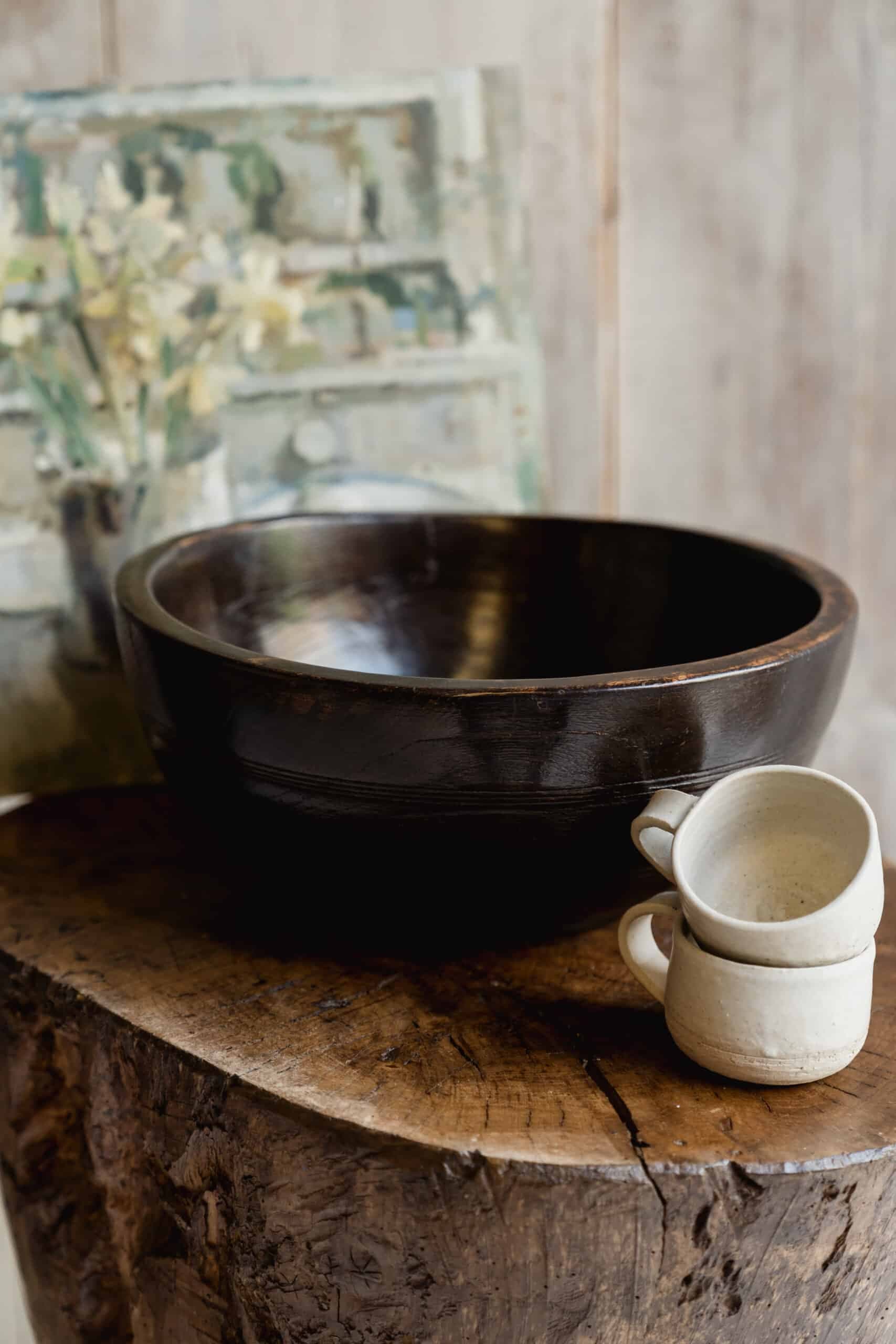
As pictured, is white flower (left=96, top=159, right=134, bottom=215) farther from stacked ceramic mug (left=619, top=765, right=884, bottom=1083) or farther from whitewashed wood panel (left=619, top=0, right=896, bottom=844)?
stacked ceramic mug (left=619, top=765, right=884, bottom=1083)

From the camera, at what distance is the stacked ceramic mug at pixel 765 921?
56 cm

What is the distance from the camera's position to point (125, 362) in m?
1.06

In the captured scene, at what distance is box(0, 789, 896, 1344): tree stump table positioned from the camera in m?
0.56

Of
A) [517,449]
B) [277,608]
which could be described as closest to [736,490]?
[517,449]

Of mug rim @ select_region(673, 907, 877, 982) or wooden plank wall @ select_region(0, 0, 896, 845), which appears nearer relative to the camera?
mug rim @ select_region(673, 907, 877, 982)

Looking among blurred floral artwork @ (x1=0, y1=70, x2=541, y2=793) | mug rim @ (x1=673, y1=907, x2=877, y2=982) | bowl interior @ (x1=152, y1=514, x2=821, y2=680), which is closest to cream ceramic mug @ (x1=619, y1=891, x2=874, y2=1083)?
mug rim @ (x1=673, y1=907, x2=877, y2=982)

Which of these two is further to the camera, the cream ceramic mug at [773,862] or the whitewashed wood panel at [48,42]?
the whitewashed wood panel at [48,42]

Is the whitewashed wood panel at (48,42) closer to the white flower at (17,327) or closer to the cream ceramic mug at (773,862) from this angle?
the white flower at (17,327)

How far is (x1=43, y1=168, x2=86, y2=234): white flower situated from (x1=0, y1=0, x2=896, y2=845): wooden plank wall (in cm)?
9

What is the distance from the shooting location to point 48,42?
40.5 inches

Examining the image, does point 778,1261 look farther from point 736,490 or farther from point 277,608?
point 736,490

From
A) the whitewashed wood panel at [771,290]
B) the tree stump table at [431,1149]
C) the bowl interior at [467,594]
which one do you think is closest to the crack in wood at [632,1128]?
the tree stump table at [431,1149]

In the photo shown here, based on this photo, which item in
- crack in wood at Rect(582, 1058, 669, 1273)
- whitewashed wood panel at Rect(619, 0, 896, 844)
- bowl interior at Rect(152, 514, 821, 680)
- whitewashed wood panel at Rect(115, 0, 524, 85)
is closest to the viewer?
crack in wood at Rect(582, 1058, 669, 1273)

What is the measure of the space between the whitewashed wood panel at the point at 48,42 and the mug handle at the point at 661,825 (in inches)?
32.7
